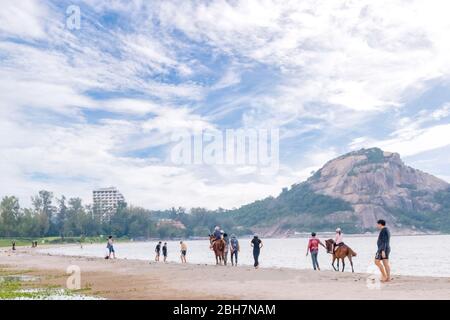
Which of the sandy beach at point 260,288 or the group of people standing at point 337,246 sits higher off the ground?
the group of people standing at point 337,246

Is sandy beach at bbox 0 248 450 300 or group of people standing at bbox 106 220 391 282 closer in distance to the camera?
sandy beach at bbox 0 248 450 300

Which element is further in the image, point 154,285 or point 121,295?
point 154,285

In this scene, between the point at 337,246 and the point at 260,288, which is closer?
the point at 260,288

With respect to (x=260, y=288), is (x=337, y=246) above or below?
above

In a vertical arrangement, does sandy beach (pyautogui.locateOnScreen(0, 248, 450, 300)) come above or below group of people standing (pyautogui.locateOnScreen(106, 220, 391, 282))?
below

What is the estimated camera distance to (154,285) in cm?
2591

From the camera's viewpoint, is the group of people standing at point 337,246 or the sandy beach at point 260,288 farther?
the group of people standing at point 337,246
